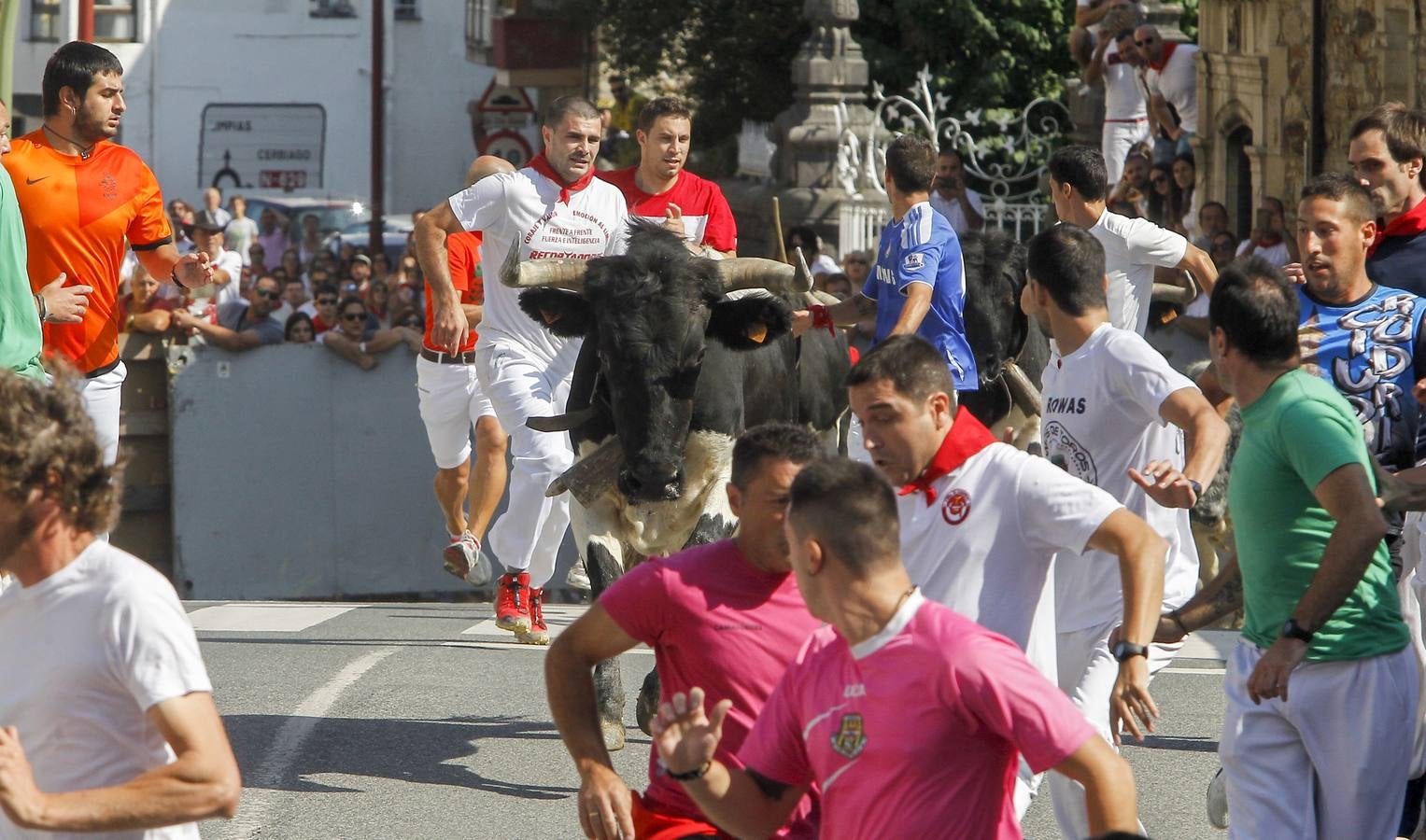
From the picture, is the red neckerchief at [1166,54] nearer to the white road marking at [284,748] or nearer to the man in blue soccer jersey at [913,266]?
the man in blue soccer jersey at [913,266]

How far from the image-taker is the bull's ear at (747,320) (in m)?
8.49

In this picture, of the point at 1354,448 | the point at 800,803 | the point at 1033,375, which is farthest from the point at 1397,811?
the point at 1033,375

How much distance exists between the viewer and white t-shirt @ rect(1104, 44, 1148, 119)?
1941 centimetres

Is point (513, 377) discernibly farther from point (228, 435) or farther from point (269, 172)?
point (269, 172)

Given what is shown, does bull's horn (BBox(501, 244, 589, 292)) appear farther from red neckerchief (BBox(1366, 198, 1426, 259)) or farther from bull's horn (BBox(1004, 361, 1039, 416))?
bull's horn (BBox(1004, 361, 1039, 416))

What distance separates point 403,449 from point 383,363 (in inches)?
26.6

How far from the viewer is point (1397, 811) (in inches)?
206

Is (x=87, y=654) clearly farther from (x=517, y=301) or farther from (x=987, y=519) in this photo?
(x=517, y=301)

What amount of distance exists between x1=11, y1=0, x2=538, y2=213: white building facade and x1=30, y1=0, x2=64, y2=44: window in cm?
3

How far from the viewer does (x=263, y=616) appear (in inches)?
478

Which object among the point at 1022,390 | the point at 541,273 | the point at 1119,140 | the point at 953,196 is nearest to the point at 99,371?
the point at 541,273

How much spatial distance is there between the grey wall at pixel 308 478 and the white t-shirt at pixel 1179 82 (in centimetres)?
782

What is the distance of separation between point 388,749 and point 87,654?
462 cm

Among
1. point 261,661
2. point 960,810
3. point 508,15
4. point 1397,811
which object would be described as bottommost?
point 261,661
